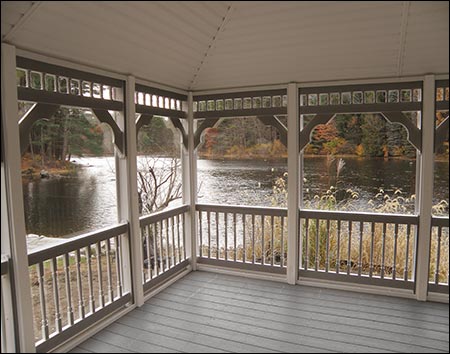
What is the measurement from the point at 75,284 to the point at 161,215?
1170 mm

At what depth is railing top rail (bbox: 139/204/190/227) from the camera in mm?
3795

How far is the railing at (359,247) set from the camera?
380 centimetres

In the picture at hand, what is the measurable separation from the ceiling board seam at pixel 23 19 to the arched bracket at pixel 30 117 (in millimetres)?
501

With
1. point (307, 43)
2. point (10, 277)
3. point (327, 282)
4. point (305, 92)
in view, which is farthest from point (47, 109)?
point (327, 282)

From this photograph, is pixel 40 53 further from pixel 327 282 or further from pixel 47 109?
pixel 327 282

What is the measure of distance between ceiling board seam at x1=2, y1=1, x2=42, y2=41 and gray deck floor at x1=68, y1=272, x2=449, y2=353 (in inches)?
93.2

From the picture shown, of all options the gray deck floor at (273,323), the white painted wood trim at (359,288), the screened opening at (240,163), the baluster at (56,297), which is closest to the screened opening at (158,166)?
the screened opening at (240,163)

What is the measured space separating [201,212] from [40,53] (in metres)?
2.75

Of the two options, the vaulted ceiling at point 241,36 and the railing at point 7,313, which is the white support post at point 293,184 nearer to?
the vaulted ceiling at point 241,36

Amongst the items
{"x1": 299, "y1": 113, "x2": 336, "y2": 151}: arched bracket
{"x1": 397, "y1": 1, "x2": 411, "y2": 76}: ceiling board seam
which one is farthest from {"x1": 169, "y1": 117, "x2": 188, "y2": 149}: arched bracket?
{"x1": 397, "y1": 1, "x2": 411, "y2": 76}: ceiling board seam

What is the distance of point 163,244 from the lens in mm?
4277

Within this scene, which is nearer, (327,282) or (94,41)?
(94,41)

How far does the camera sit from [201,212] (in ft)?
15.3

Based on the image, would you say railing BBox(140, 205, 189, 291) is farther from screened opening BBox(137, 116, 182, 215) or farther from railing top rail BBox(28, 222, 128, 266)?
railing top rail BBox(28, 222, 128, 266)
